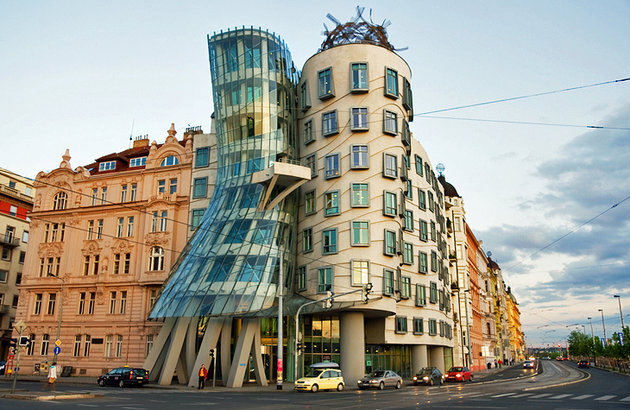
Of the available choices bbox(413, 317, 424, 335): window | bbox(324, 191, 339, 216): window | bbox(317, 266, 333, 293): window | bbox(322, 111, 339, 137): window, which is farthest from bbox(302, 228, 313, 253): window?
bbox(413, 317, 424, 335): window

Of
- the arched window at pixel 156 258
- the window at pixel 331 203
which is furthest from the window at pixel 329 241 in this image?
the arched window at pixel 156 258

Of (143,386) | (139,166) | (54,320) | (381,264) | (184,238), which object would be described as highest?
(139,166)

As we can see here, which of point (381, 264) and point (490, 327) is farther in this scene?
point (490, 327)

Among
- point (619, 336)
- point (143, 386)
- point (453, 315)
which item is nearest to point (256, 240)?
point (143, 386)

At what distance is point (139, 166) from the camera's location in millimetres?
59344

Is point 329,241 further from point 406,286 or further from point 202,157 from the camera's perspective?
point 202,157

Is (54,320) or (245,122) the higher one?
(245,122)

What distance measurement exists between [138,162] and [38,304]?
19.0m

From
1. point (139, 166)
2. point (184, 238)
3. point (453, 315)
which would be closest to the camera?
point (184, 238)

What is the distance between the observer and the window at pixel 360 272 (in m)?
43.2

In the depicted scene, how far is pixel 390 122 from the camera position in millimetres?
47781

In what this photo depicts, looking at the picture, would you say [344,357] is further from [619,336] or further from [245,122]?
[619,336]

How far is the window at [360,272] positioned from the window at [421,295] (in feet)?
34.4

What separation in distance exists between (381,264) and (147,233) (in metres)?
25.4
